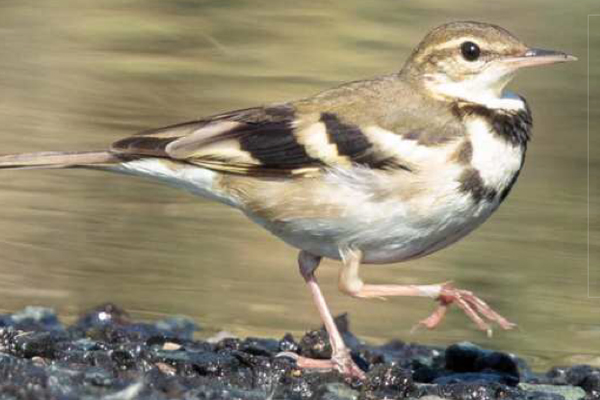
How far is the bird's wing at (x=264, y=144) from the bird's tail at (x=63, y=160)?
110 mm

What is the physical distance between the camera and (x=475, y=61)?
34.2ft

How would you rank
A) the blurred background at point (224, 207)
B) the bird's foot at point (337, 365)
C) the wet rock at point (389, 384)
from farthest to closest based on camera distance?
the blurred background at point (224, 207) → the bird's foot at point (337, 365) → the wet rock at point (389, 384)

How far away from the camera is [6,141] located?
15742mm

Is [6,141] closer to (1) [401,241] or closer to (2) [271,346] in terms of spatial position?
(2) [271,346]

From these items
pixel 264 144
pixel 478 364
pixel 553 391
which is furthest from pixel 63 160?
pixel 553 391

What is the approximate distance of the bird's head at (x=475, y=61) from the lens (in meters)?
10.3

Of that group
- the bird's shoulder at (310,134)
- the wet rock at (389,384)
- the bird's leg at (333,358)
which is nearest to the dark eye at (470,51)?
the bird's shoulder at (310,134)

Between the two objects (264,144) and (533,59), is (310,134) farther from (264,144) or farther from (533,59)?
(533,59)

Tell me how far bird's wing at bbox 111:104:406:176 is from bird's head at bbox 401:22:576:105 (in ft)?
2.04

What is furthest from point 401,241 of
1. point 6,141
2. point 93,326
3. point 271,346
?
point 6,141

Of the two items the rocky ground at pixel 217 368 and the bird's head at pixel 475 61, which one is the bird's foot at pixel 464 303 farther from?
the bird's head at pixel 475 61

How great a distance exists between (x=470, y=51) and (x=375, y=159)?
89 cm

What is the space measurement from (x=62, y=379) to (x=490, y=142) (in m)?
2.74

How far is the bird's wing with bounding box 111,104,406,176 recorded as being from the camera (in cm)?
1023
